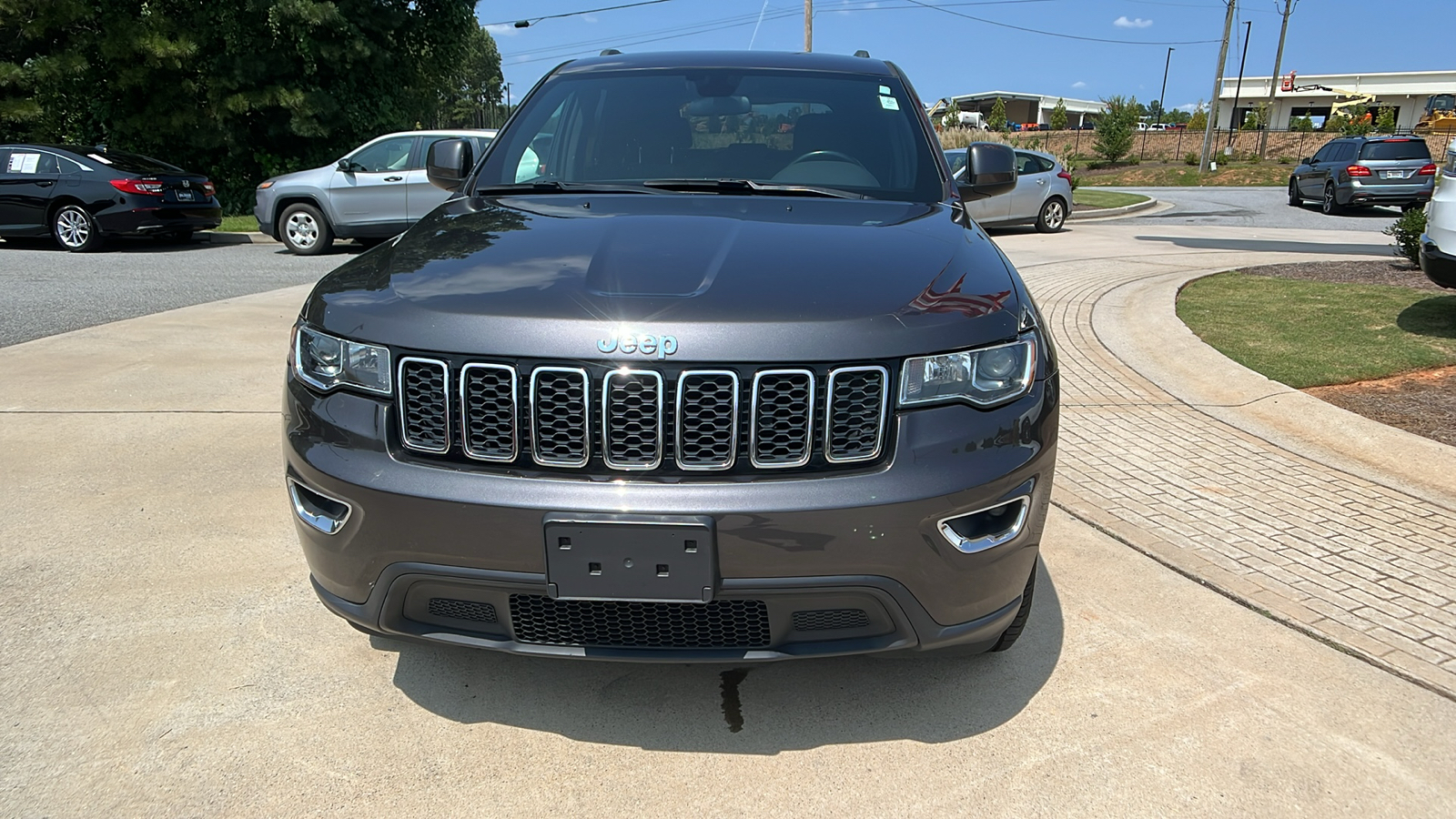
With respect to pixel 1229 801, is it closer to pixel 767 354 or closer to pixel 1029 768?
pixel 1029 768

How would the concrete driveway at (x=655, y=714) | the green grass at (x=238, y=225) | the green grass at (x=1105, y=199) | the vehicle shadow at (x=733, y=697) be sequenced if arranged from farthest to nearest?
the green grass at (x=1105, y=199) < the green grass at (x=238, y=225) < the vehicle shadow at (x=733, y=697) < the concrete driveway at (x=655, y=714)

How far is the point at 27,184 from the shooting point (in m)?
13.4

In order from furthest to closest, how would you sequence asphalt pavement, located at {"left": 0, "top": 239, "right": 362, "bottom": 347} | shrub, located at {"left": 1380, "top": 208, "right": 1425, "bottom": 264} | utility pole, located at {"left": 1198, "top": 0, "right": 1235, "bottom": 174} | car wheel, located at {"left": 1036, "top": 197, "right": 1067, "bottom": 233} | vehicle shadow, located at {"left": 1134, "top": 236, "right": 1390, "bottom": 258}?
utility pole, located at {"left": 1198, "top": 0, "right": 1235, "bottom": 174}, car wheel, located at {"left": 1036, "top": 197, "right": 1067, "bottom": 233}, vehicle shadow, located at {"left": 1134, "top": 236, "right": 1390, "bottom": 258}, shrub, located at {"left": 1380, "top": 208, "right": 1425, "bottom": 264}, asphalt pavement, located at {"left": 0, "top": 239, "right": 362, "bottom": 347}

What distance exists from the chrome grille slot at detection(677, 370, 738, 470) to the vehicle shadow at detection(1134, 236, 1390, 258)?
41.6 feet

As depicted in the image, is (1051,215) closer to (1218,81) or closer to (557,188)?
(557,188)

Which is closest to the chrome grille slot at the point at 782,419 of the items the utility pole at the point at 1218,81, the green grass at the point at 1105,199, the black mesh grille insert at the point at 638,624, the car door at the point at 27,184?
the black mesh grille insert at the point at 638,624

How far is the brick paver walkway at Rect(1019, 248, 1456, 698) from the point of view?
3051 mm

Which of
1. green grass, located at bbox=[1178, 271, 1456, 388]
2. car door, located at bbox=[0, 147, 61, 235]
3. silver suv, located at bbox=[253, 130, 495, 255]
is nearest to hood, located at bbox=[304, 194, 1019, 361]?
green grass, located at bbox=[1178, 271, 1456, 388]

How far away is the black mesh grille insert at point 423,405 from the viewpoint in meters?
2.14

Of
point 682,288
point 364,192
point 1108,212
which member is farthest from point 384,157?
point 1108,212

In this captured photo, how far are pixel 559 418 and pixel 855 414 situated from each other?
644mm

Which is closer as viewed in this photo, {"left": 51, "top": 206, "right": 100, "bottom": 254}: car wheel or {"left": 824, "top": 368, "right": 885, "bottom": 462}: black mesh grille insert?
{"left": 824, "top": 368, "right": 885, "bottom": 462}: black mesh grille insert

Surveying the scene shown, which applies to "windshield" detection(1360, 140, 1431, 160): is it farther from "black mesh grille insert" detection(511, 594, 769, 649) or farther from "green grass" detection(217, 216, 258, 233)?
"black mesh grille insert" detection(511, 594, 769, 649)

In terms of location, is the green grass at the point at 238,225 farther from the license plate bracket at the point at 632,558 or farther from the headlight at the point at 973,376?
the headlight at the point at 973,376
